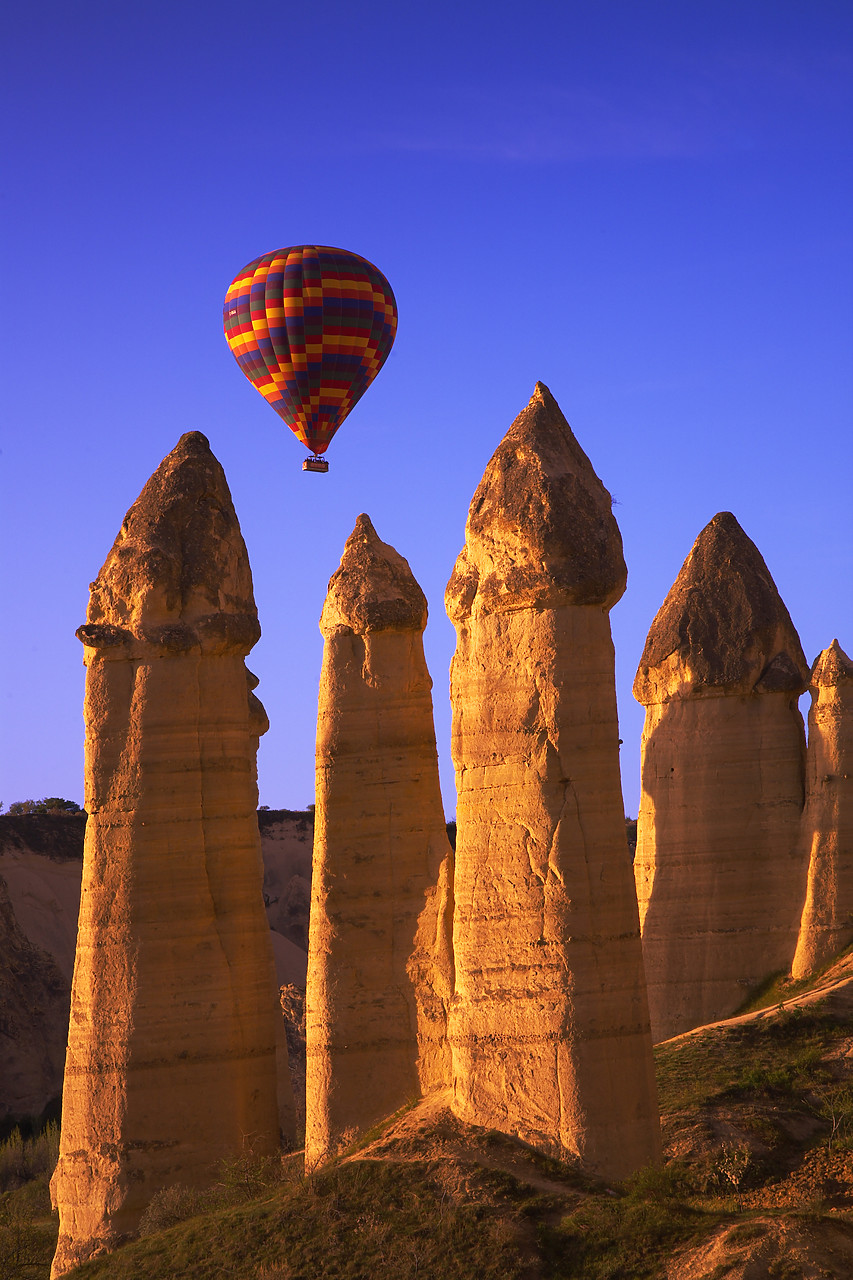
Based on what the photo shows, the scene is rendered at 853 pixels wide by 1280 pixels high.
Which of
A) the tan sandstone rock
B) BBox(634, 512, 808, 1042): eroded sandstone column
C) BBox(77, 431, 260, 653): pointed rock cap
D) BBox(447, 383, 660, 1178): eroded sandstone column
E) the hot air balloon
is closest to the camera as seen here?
BBox(447, 383, 660, 1178): eroded sandstone column

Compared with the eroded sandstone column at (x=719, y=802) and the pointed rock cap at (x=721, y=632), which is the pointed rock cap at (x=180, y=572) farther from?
the eroded sandstone column at (x=719, y=802)

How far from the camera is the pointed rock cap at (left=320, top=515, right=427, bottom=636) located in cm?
2052

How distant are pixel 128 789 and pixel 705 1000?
905 centimetres

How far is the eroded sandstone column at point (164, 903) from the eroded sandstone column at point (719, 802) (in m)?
6.43

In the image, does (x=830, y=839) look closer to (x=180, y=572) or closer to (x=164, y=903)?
(x=164, y=903)

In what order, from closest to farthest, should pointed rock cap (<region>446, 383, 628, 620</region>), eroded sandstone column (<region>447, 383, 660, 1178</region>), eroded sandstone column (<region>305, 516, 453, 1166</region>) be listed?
eroded sandstone column (<region>447, 383, 660, 1178</region>) < pointed rock cap (<region>446, 383, 628, 620</region>) < eroded sandstone column (<region>305, 516, 453, 1166</region>)

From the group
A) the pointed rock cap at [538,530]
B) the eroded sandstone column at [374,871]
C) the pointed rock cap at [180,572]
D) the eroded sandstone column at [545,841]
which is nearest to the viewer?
the eroded sandstone column at [545,841]

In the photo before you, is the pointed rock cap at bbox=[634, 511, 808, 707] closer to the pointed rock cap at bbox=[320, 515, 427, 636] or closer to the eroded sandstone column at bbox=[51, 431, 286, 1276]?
the pointed rock cap at bbox=[320, 515, 427, 636]

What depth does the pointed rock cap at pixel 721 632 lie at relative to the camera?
24859mm

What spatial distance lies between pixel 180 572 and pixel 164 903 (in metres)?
4.14

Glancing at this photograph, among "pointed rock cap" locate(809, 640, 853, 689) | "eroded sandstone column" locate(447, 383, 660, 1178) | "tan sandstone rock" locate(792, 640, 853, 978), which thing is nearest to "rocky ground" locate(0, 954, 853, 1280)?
"eroded sandstone column" locate(447, 383, 660, 1178)

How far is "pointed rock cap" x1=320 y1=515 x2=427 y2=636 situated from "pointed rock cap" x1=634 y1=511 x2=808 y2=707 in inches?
222

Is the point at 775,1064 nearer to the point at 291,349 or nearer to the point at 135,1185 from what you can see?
the point at 135,1185

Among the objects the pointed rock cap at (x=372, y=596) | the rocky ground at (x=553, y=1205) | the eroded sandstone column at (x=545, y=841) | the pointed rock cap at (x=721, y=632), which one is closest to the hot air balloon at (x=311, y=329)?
the pointed rock cap at (x=721, y=632)
